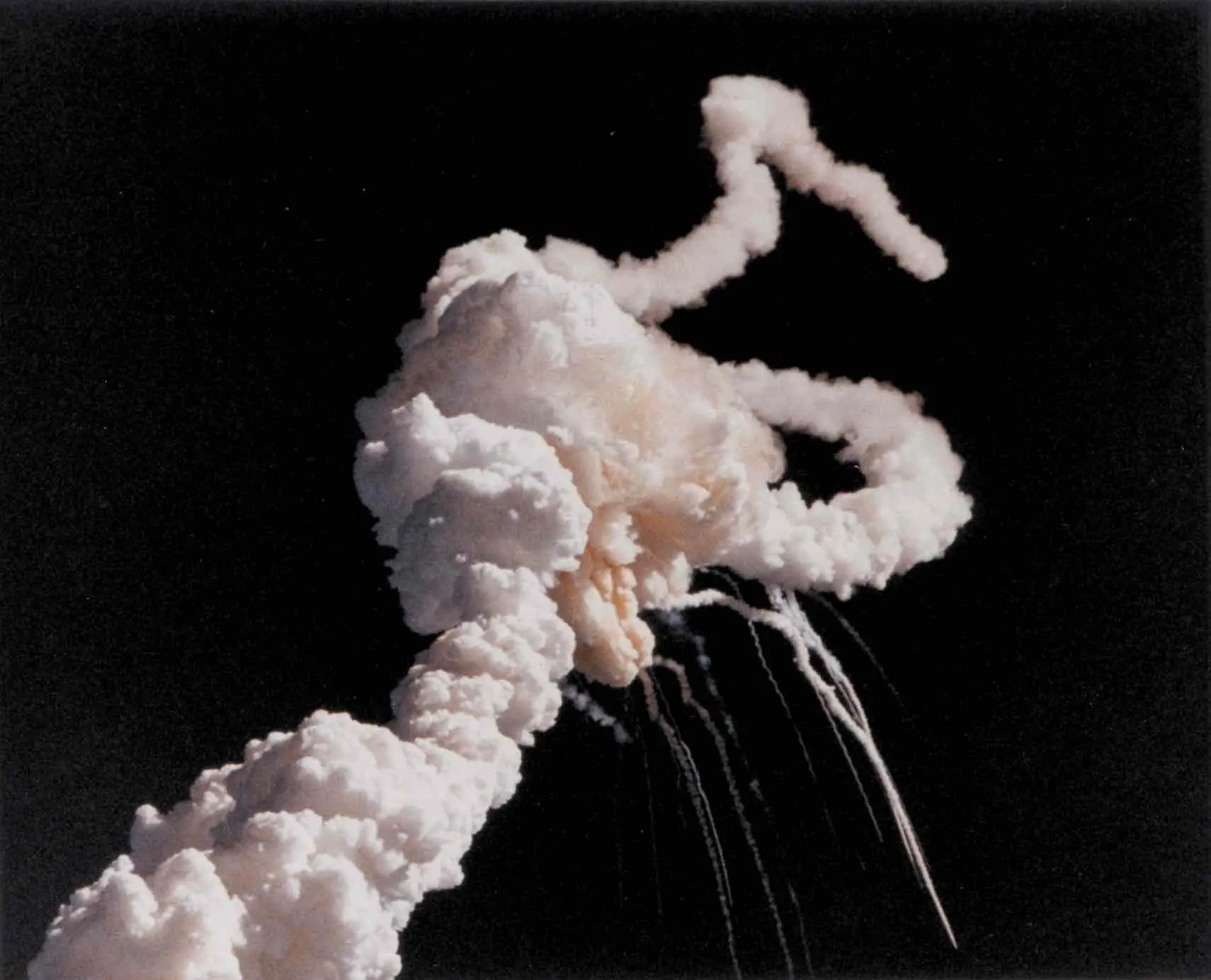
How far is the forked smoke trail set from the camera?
750 cm

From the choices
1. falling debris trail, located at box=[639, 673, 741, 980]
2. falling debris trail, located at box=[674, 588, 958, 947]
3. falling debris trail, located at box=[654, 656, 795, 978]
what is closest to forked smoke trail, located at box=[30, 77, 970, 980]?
falling debris trail, located at box=[674, 588, 958, 947]

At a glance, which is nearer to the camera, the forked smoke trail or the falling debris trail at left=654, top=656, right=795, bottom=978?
the forked smoke trail

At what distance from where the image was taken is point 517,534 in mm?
8828

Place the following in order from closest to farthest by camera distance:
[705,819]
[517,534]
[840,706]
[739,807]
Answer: [517,534] → [840,706] → [705,819] → [739,807]

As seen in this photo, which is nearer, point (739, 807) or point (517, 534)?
point (517, 534)

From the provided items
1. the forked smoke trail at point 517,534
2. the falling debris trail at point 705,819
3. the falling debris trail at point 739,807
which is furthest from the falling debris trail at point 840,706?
the falling debris trail at point 705,819

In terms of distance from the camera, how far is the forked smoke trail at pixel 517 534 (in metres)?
7.50

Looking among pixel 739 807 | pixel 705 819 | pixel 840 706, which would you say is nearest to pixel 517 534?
pixel 840 706

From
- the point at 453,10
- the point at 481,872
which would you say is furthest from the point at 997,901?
the point at 453,10

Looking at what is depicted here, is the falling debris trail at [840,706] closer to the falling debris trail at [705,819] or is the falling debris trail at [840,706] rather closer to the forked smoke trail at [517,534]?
the forked smoke trail at [517,534]

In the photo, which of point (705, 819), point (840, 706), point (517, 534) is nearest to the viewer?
point (517, 534)

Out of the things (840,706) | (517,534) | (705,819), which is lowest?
(705,819)

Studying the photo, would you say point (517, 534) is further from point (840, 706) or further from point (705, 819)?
point (705, 819)

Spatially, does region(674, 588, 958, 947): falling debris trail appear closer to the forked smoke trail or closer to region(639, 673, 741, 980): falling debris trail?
the forked smoke trail
